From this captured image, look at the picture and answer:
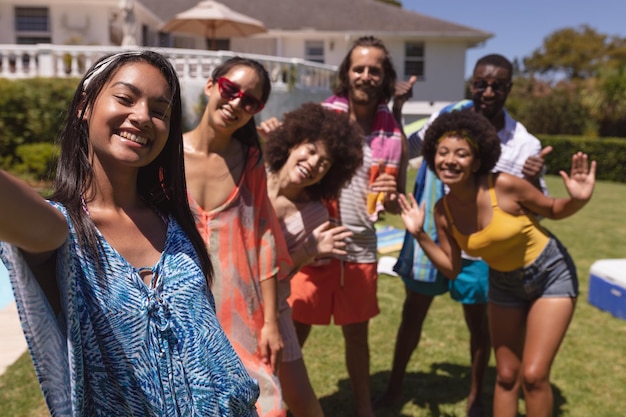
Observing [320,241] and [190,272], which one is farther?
[320,241]

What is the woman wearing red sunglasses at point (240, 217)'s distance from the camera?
2785 mm

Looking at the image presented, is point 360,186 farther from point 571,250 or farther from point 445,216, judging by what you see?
point 571,250

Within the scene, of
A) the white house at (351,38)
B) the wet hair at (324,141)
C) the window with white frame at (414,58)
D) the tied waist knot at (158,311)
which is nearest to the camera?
the tied waist knot at (158,311)

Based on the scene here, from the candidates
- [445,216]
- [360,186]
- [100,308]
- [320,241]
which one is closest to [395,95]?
[360,186]

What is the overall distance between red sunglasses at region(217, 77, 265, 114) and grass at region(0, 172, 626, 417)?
8.34 ft

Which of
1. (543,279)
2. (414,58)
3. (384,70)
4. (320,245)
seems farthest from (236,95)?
(414,58)

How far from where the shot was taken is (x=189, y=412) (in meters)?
1.73

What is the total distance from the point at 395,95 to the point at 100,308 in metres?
3.37

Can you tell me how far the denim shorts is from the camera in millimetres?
3619

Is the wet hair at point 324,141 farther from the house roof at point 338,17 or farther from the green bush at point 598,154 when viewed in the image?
the house roof at point 338,17

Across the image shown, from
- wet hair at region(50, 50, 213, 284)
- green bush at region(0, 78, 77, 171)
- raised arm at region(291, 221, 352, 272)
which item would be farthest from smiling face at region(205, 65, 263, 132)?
green bush at region(0, 78, 77, 171)

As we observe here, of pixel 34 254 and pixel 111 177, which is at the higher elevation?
pixel 111 177

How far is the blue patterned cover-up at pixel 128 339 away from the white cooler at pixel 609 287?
619cm

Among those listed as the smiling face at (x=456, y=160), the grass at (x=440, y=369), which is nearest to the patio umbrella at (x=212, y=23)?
the grass at (x=440, y=369)
